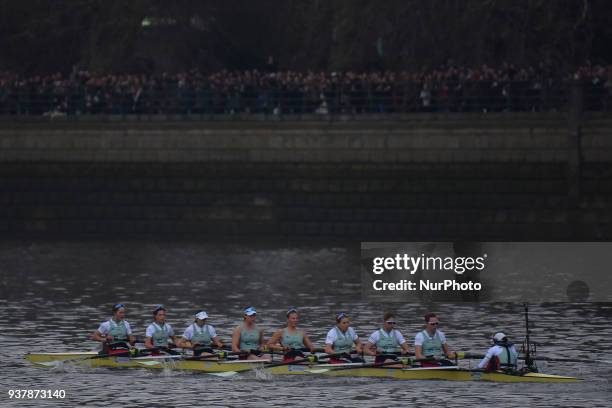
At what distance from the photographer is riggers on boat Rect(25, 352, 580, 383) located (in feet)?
127

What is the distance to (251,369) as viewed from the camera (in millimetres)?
40188

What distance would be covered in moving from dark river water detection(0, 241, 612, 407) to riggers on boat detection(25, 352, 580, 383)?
0.21 metres

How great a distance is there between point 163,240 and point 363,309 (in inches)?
657

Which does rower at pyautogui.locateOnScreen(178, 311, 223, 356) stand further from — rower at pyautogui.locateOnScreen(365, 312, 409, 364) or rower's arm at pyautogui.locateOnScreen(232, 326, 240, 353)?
rower at pyautogui.locateOnScreen(365, 312, 409, 364)

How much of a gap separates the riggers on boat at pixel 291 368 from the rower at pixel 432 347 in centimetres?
20

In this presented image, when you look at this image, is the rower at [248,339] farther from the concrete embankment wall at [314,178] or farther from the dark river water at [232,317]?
the concrete embankment wall at [314,178]

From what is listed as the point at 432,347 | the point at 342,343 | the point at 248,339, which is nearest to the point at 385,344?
the point at 342,343

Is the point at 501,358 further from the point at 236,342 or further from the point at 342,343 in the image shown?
the point at 236,342

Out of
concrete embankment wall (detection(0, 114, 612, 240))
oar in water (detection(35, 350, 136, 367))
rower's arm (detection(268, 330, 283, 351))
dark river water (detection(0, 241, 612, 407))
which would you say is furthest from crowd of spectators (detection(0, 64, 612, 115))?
oar in water (detection(35, 350, 136, 367))

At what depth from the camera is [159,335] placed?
135 feet

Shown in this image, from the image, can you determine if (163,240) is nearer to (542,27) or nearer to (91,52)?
(91,52)

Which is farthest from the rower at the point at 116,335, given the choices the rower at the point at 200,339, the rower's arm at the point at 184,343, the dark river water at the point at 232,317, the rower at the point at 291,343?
the rower at the point at 291,343

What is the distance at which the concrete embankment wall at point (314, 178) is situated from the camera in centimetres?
6256

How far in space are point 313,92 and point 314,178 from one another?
3.45 meters
